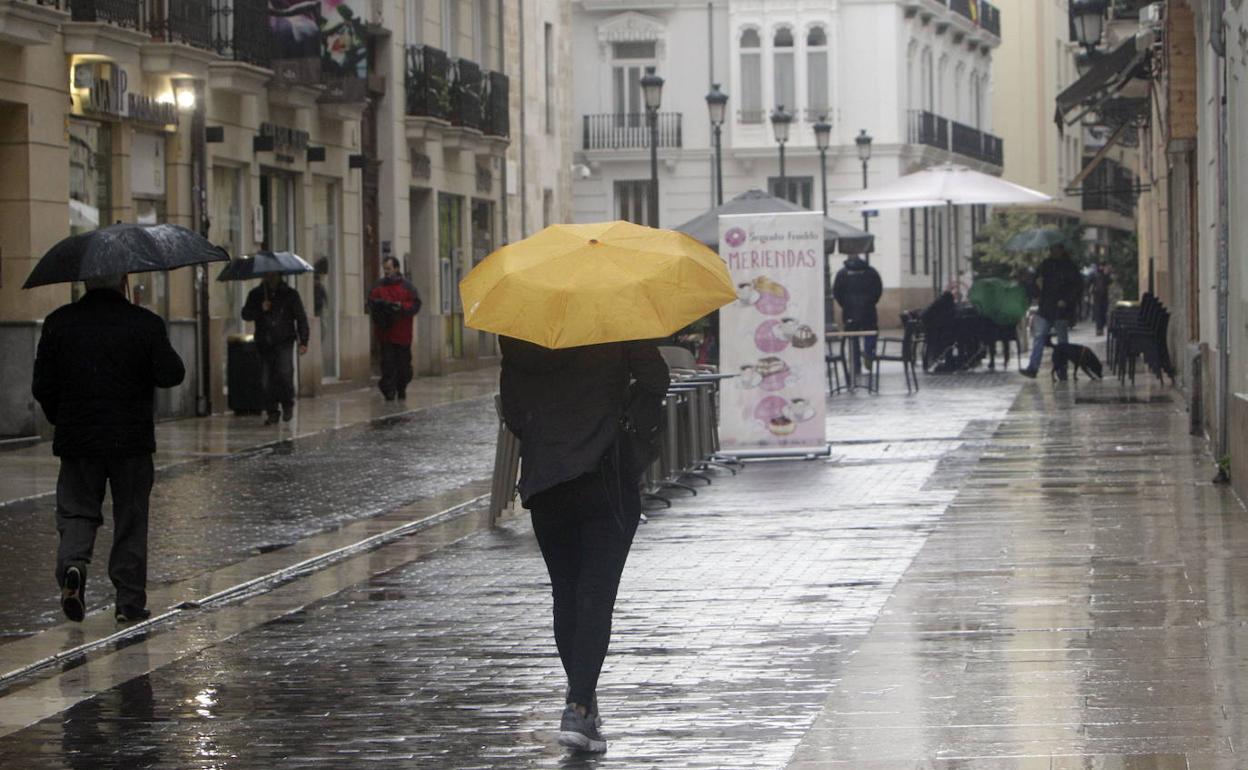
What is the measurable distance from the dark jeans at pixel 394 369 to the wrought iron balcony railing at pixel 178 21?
459 cm

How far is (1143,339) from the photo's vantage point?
1042 inches

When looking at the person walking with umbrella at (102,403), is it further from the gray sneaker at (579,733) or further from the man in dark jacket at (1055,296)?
the man in dark jacket at (1055,296)

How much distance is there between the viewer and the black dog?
1109 inches

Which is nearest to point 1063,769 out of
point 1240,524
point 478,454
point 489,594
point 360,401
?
point 489,594

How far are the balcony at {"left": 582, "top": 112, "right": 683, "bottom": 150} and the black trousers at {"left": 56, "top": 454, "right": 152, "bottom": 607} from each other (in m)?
49.1

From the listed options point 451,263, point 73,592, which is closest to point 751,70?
point 451,263

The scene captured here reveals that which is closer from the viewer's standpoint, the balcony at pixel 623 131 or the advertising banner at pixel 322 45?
the advertising banner at pixel 322 45

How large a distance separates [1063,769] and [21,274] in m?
17.0

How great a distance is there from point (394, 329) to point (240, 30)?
4050 mm

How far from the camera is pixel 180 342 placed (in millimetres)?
25141

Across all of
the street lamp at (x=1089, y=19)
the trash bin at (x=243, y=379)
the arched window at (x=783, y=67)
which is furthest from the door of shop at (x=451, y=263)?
the arched window at (x=783, y=67)

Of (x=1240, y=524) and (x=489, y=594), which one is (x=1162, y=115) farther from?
(x=489, y=594)

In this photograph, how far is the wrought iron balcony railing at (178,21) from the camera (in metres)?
24.9

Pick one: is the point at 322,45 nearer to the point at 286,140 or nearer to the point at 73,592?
the point at 286,140
